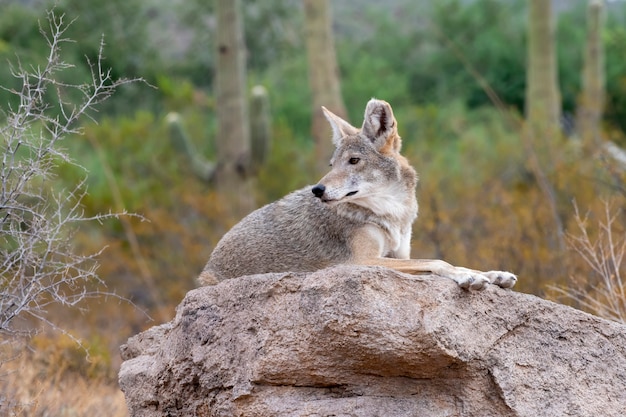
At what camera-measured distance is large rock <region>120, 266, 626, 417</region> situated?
5926 millimetres

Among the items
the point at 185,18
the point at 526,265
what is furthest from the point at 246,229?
the point at 185,18

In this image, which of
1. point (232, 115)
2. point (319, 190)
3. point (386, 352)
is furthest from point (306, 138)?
point (386, 352)

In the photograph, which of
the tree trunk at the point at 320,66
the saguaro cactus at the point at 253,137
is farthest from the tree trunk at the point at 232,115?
the tree trunk at the point at 320,66

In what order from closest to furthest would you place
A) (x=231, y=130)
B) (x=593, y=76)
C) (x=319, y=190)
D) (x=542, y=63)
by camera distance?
(x=319, y=190), (x=231, y=130), (x=542, y=63), (x=593, y=76)

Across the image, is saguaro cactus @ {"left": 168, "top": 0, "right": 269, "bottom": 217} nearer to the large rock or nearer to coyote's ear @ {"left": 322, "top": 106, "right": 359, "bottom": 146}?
coyote's ear @ {"left": 322, "top": 106, "right": 359, "bottom": 146}

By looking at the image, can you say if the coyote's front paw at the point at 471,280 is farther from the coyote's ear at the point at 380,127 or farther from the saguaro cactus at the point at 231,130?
the saguaro cactus at the point at 231,130

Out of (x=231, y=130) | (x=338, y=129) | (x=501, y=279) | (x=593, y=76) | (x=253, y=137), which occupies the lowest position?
(x=253, y=137)

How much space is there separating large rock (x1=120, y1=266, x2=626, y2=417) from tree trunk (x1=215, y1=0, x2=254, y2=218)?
1392 centimetres

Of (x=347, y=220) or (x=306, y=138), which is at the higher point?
(x=347, y=220)

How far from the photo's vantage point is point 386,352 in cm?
592

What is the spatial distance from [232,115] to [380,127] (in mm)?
13900

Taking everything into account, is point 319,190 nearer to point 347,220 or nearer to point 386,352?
point 347,220

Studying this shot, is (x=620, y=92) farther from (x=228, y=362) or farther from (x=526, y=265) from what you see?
(x=228, y=362)

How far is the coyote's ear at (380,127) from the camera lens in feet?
23.8
